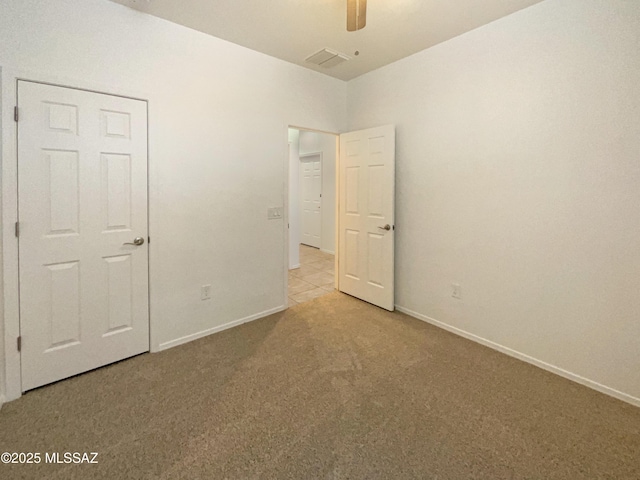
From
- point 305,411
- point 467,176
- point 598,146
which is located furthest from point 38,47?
point 598,146

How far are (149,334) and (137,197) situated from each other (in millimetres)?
1106

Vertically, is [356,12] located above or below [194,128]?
above

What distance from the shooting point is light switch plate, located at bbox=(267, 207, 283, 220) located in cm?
324

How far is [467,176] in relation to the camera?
2.80m

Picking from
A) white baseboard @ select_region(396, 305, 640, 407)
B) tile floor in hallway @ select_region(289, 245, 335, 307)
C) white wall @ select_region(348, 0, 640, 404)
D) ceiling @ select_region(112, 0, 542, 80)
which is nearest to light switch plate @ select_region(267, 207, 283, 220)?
tile floor in hallway @ select_region(289, 245, 335, 307)

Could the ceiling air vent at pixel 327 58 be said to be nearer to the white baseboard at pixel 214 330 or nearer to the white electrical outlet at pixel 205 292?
the white electrical outlet at pixel 205 292

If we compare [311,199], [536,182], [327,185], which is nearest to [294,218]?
[327,185]

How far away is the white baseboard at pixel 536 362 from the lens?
2057 millimetres

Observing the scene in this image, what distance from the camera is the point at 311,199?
7.37 m

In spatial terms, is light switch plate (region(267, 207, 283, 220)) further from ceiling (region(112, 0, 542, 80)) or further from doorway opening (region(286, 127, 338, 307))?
ceiling (region(112, 0, 542, 80))

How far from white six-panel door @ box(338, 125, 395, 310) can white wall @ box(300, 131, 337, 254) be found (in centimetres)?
261

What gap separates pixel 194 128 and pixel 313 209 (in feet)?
15.5

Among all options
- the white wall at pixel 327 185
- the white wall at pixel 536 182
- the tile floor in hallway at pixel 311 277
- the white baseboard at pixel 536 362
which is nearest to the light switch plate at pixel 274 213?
the tile floor in hallway at pixel 311 277

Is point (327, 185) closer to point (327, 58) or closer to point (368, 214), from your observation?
point (368, 214)
